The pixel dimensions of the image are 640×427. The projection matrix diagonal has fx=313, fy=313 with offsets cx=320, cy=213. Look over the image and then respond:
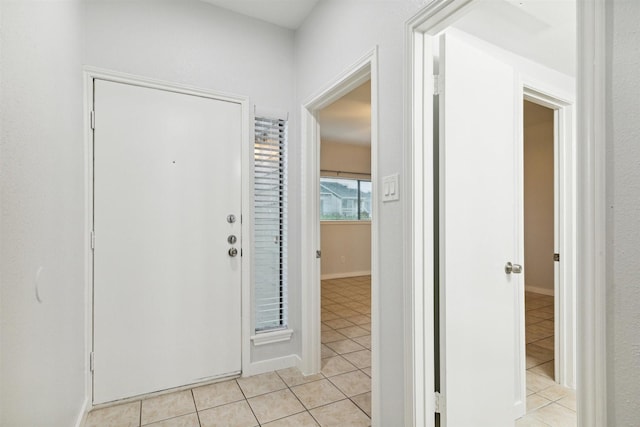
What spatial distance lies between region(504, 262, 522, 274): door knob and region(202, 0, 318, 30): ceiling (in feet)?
6.88

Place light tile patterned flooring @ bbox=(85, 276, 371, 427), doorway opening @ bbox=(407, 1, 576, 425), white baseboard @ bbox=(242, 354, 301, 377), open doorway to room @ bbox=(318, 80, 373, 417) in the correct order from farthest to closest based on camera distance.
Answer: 1. open doorway to room @ bbox=(318, 80, 373, 417)
2. white baseboard @ bbox=(242, 354, 301, 377)
3. light tile patterned flooring @ bbox=(85, 276, 371, 427)
4. doorway opening @ bbox=(407, 1, 576, 425)

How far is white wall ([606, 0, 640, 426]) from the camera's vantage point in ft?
2.51

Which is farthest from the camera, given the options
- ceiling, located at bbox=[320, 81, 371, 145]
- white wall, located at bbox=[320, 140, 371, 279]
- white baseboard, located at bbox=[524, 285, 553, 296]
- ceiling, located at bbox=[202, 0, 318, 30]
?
white wall, located at bbox=[320, 140, 371, 279]

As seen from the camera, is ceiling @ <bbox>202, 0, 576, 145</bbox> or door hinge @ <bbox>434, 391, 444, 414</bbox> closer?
door hinge @ <bbox>434, 391, 444, 414</bbox>

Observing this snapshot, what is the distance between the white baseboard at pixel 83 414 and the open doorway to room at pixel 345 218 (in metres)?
1.93

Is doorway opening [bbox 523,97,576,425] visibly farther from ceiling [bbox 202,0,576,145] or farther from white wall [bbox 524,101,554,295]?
ceiling [bbox 202,0,576,145]

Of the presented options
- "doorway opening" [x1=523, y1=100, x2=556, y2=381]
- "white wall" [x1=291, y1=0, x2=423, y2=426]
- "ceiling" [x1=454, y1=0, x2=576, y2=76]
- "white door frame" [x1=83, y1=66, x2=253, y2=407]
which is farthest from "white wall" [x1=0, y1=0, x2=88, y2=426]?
"doorway opening" [x1=523, y1=100, x2=556, y2=381]

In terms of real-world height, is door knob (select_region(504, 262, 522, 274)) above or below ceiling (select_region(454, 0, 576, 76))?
below

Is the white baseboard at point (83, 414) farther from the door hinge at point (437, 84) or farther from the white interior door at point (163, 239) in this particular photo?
the door hinge at point (437, 84)

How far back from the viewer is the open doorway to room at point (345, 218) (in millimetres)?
3792


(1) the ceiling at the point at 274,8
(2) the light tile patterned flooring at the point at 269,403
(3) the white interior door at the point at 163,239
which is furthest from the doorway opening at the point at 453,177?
(3) the white interior door at the point at 163,239

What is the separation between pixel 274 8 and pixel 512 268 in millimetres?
2320

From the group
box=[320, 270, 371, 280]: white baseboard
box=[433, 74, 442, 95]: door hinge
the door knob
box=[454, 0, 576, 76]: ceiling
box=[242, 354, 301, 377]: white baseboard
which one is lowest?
box=[320, 270, 371, 280]: white baseboard

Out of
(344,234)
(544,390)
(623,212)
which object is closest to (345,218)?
(344,234)
